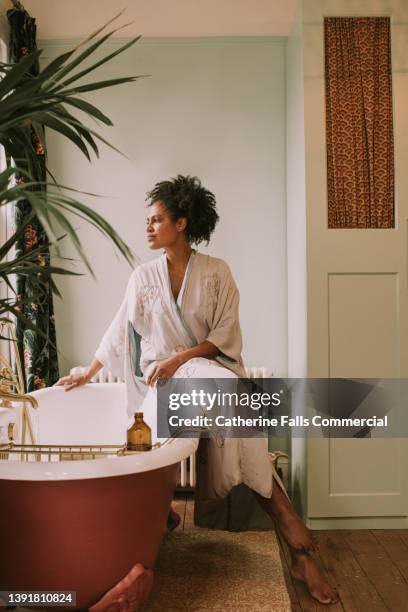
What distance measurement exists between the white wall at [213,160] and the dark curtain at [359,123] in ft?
2.12

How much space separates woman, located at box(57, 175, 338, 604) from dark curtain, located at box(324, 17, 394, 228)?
2.04 ft

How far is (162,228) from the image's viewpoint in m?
2.82

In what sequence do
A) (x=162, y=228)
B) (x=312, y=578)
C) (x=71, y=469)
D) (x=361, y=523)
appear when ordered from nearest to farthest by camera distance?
(x=71, y=469), (x=312, y=578), (x=162, y=228), (x=361, y=523)

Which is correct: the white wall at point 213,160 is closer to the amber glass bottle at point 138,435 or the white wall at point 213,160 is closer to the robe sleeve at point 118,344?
the robe sleeve at point 118,344

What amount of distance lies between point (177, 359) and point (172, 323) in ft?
0.68

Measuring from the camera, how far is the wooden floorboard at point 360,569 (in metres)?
2.15

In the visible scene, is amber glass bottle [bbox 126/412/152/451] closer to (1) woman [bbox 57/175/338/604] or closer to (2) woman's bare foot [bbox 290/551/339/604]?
(1) woman [bbox 57/175/338/604]

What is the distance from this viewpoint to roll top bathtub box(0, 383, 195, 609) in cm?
164

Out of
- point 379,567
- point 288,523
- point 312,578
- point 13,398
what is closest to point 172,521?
point 288,523

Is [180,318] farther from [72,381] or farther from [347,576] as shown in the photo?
[347,576]

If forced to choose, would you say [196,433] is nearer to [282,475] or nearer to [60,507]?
[60,507]

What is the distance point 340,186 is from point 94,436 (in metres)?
1.60

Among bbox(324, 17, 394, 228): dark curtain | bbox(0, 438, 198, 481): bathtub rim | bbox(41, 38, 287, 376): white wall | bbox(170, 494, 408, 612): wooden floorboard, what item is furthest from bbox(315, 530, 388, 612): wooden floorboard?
bbox(324, 17, 394, 228): dark curtain

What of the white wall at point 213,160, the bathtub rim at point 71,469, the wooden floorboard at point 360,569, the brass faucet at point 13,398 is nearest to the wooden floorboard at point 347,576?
the wooden floorboard at point 360,569
